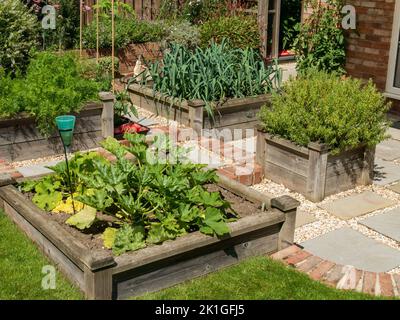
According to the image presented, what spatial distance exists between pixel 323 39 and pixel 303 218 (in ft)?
16.0

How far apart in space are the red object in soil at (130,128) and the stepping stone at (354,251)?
3114mm

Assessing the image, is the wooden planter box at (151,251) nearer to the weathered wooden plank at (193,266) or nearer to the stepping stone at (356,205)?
the weathered wooden plank at (193,266)

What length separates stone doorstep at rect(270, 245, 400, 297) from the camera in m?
4.59

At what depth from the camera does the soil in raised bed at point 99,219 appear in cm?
472

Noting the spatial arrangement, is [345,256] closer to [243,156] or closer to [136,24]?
[243,156]

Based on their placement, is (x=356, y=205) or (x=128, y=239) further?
(x=356, y=205)

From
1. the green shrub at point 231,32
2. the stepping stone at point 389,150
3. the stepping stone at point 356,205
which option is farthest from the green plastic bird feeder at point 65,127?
the green shrub at point 231,32

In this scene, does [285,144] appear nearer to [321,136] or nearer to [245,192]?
[321,136]

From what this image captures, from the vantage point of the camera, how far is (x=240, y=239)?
4.83 meters

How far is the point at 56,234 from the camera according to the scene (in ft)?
14.8

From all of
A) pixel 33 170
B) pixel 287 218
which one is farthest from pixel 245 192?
pixel 33 170

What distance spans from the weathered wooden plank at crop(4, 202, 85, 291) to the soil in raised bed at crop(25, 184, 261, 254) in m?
0.18
